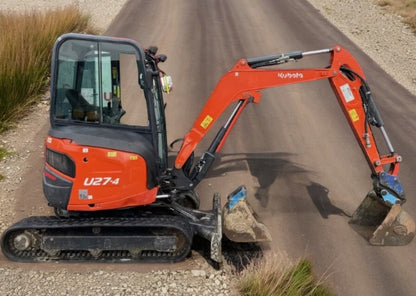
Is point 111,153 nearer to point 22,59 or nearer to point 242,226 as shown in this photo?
A: point 242,226

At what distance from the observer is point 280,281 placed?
5949 mm

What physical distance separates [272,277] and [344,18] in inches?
709

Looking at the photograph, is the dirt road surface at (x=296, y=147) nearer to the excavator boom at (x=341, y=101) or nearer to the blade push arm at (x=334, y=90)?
the excavator boom at (x=341, y=101)

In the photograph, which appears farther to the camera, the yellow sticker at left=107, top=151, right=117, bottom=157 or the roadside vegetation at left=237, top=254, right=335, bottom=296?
the yellow sticker at left=107, top=151, right=117, bottom=157

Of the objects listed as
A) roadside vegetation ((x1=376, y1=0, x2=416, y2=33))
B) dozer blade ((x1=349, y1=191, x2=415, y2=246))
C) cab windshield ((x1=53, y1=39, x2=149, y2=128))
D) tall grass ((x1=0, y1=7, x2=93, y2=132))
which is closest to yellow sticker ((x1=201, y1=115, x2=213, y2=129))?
cab windshield ((x1=53, y1=39, x2=149, y2=128))

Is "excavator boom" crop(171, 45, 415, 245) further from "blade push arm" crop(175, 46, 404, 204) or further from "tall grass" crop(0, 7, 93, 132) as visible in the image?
"tall grass" crop(0, 7, 93, 132)

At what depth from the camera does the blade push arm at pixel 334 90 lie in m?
6.90

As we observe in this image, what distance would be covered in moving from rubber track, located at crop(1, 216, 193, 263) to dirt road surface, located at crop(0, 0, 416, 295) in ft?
3.86

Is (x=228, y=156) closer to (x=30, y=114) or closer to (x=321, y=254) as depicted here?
(x=321, y=254)

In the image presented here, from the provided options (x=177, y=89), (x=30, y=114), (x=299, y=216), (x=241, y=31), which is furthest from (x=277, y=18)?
(x=299, y=216)

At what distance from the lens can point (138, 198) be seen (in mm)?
6672

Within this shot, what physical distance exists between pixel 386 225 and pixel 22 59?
888 cm

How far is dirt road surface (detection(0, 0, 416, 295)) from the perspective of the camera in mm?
7160

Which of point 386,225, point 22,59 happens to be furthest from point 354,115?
point 22,59
